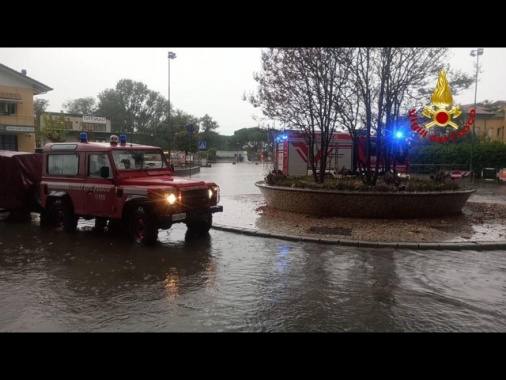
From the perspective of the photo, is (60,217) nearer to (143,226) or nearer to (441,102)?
(143,226)

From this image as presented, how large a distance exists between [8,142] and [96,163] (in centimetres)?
3620

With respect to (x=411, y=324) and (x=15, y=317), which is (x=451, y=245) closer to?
(x=411, y=324)

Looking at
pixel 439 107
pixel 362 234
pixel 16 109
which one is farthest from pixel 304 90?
pixel 16 109

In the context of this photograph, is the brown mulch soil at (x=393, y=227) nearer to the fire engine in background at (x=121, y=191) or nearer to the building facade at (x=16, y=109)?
the fire engine in background at (x=121, y=191)

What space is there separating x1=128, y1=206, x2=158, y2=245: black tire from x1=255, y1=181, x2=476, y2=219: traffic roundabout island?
18.1ft

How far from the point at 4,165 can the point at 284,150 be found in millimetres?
15718

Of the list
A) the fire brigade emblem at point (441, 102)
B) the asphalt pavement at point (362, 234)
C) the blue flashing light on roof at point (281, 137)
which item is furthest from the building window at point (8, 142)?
the fire brigade emblem at point (441, 102)

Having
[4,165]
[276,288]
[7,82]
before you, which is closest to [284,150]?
[4,165]

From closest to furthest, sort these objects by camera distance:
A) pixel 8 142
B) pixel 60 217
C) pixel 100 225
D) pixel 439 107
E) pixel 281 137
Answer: pixel 60 217 → pixel 100 225 → pixel 439 107 → pixel 281 137 → pixel 8 142

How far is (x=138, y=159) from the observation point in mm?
10070
